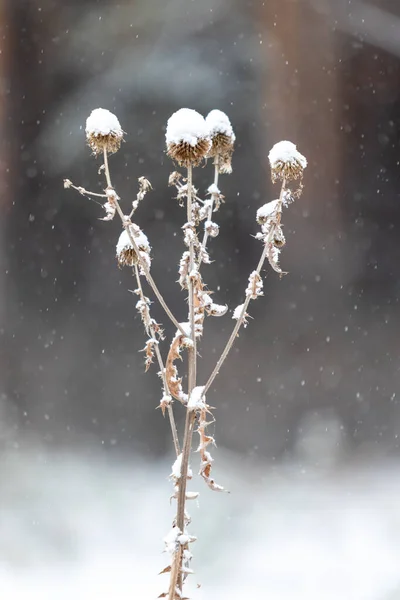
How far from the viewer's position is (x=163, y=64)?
7.70 ft

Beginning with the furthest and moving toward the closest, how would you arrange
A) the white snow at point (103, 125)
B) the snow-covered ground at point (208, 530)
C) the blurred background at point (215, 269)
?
the blurred background at point (215, 269), the snow-covered ground at point (208, 530), the white snow at point (103, 125)

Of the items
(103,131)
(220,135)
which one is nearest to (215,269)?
(220,135)

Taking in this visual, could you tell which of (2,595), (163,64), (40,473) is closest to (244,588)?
(2,595)

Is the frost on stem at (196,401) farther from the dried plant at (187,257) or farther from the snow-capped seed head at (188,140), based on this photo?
the snow-capped seed head at (188,140)

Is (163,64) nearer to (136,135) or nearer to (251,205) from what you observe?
(136,135)

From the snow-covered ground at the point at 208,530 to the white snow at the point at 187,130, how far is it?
4.38 feet

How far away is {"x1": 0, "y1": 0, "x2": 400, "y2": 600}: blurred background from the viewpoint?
230 cm

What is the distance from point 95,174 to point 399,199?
965mm

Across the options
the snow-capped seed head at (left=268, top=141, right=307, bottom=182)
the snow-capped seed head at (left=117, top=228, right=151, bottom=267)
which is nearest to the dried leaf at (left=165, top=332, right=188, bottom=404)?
the snow-capped seed head at (left=117, top=228, right=151, bottom=267)

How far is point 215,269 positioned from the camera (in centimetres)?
233

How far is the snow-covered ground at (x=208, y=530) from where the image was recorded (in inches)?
74.2

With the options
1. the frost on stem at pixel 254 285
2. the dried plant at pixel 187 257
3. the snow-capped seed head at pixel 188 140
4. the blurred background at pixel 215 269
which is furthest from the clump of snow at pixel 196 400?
the blurred background at pixel 215 269

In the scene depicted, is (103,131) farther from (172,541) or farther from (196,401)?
(172,541)

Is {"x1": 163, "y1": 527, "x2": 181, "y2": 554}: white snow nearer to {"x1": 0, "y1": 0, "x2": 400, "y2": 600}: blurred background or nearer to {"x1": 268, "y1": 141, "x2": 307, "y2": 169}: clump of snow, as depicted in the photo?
{"x1": 268, "y1": 141, "x2": 307, "y2": 169}: clump of snow
